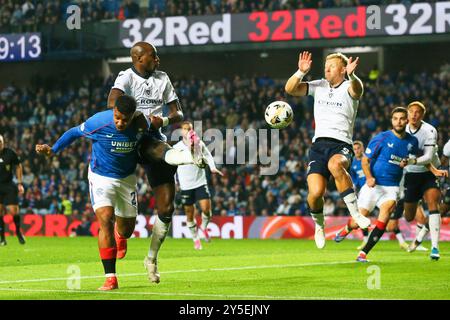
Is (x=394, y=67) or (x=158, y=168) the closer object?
(x=158, y=168)

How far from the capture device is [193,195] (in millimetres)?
20531

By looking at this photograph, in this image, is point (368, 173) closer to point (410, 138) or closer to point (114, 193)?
point (410, 138)

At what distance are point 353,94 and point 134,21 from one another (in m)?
22.9

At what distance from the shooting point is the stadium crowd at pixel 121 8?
108 ft

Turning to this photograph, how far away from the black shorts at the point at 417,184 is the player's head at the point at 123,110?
7.54 m

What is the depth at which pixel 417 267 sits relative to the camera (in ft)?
43.0

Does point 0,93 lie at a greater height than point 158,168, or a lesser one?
greater

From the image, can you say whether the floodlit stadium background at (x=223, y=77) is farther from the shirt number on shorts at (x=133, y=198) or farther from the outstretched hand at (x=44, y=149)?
the outstretched hand at (x=44, y=149)

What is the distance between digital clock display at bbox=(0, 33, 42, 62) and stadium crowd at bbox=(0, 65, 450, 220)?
2.24 meters

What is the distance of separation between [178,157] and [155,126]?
2.46 ft

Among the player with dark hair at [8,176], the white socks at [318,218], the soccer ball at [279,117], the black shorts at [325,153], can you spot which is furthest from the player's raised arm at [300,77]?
the player with dark hair at [8,176]

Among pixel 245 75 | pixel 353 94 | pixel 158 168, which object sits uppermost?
pixel 245 75
